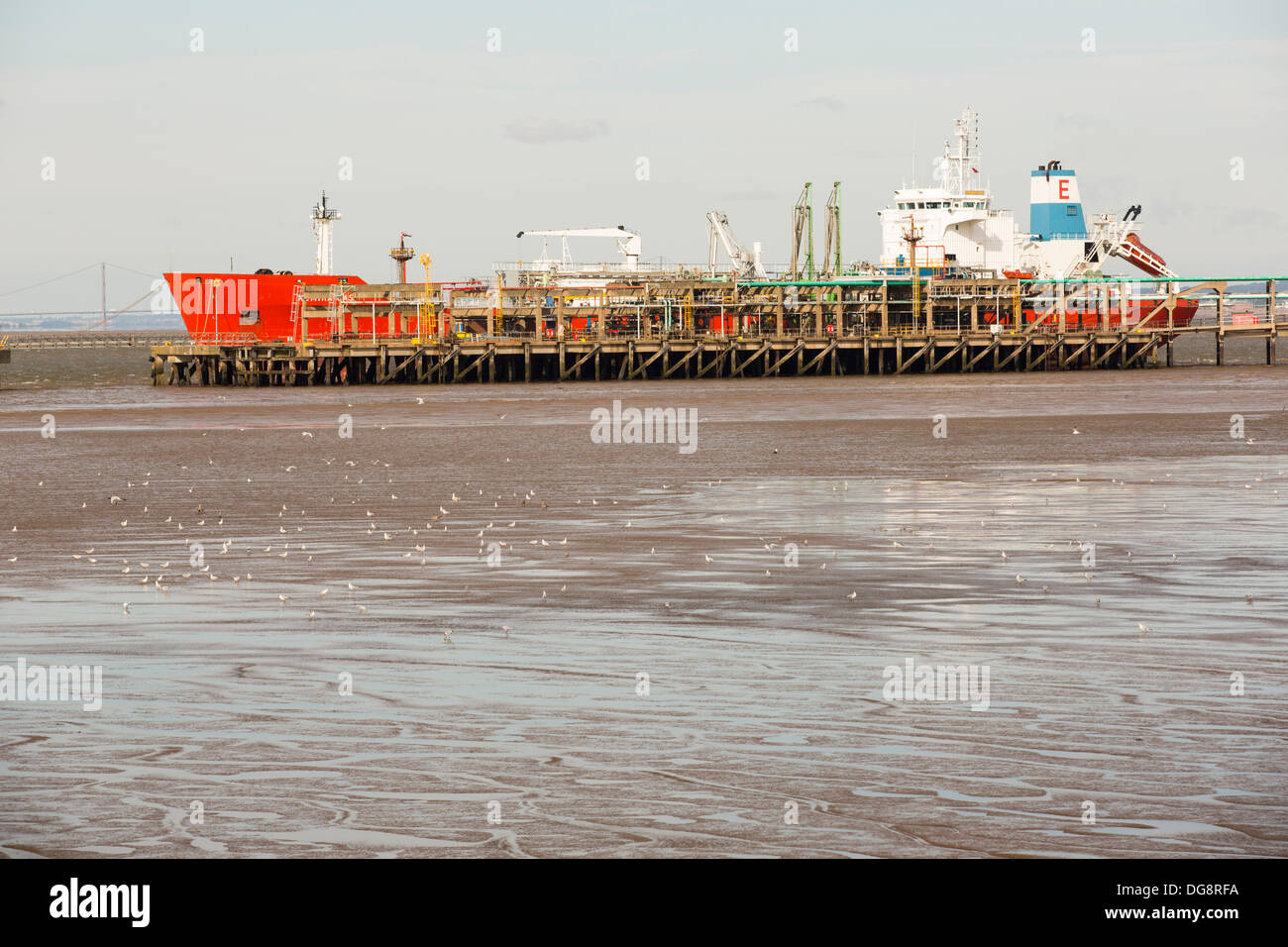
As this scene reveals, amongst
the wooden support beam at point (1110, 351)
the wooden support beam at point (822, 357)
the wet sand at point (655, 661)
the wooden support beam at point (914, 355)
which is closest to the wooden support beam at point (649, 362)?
the wooden support beam at point (822, 357)

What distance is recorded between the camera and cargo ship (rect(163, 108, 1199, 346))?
280 ft

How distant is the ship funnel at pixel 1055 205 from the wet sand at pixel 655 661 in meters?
70.0

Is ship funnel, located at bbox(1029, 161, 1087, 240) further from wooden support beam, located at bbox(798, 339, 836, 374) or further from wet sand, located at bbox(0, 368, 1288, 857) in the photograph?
wet sand, located at bbox(0, 368, 1288, 857)

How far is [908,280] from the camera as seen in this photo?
86.1 metres

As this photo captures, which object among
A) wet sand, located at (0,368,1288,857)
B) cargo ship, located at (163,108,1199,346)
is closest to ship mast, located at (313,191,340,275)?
cargo ship, located at (163,108,1199,346)

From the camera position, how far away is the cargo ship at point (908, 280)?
85375 millimetres

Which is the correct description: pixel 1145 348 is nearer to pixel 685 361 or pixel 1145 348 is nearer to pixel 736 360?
pixel 736 360

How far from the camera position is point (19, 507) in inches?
886

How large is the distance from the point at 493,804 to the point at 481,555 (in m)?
8.80

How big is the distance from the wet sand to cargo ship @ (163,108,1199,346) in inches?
2389

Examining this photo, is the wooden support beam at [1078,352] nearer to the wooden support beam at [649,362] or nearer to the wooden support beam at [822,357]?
the wooden support beam at [822,357]

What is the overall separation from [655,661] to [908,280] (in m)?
77.4

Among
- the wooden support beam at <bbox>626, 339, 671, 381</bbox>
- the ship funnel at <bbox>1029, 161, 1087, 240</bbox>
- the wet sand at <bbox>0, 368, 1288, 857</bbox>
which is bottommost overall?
the wet sand at <bbox>0, 368, 1288, 857</bbox>

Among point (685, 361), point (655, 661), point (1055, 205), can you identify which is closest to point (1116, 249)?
point (1055, 205)
